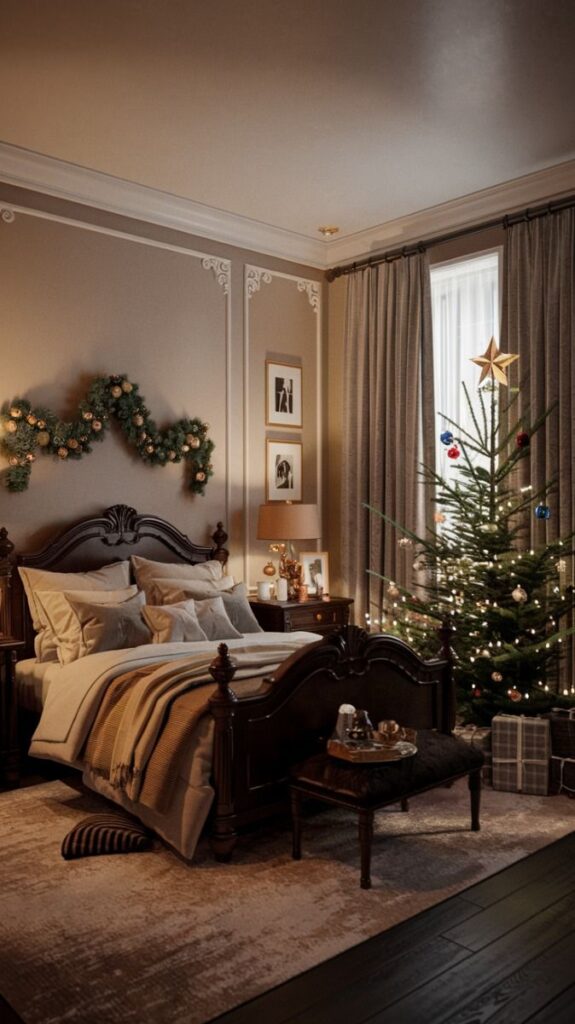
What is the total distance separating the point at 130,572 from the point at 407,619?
6.21 ft

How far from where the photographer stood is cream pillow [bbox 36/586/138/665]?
178 inches

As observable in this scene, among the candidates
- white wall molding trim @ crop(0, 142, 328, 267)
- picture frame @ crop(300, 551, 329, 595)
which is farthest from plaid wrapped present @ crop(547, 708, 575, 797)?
white wall molding trim @ crop(0, 142, 328, 267)

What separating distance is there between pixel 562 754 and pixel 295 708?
1603mm

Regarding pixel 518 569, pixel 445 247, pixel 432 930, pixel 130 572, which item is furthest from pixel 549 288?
pixel 432 930

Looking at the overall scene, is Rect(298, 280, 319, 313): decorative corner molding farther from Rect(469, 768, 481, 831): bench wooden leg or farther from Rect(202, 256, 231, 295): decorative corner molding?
Rect(469, 768, 481, 831): bench wooden leg

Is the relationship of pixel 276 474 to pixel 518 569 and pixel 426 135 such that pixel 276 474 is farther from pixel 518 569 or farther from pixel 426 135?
pixel 426 135

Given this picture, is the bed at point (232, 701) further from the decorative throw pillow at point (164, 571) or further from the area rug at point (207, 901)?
the decorative throw pillow at point (164, 571)

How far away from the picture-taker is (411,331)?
6043 millimetres

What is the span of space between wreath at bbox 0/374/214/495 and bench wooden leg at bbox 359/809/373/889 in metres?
2.85

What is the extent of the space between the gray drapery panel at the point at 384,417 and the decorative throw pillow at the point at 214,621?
5.28ft

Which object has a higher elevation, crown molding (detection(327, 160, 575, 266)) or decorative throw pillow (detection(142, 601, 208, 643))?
crown molding (detection(327, 160, 575, 266))

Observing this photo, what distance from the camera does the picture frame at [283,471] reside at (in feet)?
20.9

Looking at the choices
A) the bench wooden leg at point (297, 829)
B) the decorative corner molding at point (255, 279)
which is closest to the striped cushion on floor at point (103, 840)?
the bench wooden leg at point (297, 829)

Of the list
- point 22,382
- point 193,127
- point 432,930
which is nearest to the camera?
point 432,930
